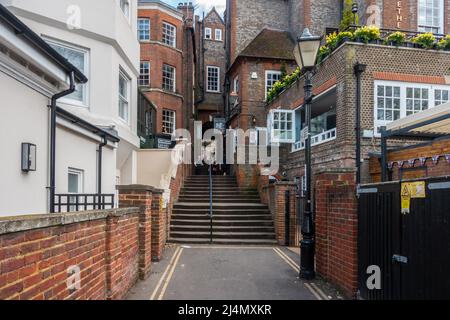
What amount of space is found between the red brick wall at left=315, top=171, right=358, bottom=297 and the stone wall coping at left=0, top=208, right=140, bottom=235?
342 cm

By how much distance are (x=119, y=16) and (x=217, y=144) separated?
1646 centimetres

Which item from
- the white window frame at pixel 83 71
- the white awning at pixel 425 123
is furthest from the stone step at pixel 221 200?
the white awning at pixel 425 123

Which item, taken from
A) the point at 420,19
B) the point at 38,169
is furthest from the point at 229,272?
the point at 420,19

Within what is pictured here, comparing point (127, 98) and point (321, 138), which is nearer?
point (127, 98)

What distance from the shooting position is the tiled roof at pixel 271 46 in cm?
2141

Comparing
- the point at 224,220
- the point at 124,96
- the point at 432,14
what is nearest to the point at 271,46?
the point at 432,14

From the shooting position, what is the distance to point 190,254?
949 cm

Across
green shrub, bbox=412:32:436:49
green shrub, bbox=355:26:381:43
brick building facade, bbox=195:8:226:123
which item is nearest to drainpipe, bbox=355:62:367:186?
green shrub, bbox=355:26:381:43

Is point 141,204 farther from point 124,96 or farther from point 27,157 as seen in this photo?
point 124,96

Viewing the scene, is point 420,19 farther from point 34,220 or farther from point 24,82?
point 34,220

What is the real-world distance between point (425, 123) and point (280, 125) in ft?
36.2

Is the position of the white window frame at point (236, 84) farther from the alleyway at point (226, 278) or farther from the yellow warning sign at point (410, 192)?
the yellow warning sign at point (410, 192)

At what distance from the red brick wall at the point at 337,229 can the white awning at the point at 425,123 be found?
192 cm

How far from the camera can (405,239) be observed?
439 centimetres
